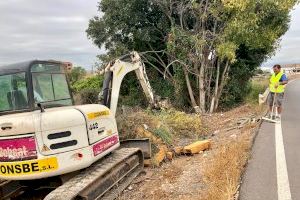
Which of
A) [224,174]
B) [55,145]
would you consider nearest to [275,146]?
[224,174]

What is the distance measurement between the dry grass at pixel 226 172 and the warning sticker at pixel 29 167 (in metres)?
2.93

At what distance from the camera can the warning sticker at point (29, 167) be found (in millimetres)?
8227

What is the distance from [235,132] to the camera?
1493cm

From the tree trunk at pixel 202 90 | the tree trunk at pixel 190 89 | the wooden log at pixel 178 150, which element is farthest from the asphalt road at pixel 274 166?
the tree trunk at pixel 190 89

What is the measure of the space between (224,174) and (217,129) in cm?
860

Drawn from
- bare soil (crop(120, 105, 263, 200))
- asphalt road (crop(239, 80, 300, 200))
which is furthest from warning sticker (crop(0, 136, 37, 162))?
asphalt road (crop(239, 80, 300, 200))

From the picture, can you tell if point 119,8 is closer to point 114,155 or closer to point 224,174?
point 114,155

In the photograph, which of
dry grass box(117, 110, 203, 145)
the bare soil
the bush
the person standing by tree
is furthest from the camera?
the bush

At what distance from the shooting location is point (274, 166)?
30.6 ft

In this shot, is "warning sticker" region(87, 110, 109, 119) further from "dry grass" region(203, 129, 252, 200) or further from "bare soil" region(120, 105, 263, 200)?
"dry grass" region(203, 129, 252, 200)

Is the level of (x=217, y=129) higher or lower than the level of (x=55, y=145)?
lower

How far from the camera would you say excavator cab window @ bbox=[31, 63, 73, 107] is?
937cm

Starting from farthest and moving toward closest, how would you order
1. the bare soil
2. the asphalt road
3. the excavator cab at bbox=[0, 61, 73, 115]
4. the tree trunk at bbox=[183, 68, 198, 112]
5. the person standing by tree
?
the tree trunk at bbox=[183, 68, 198, 112], the person standing by tree, the excavator cab at bbox=[0, 61, 73, 115], the bare soil, the asphalt road

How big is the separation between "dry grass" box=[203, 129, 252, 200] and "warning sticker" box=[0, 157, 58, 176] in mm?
2931
